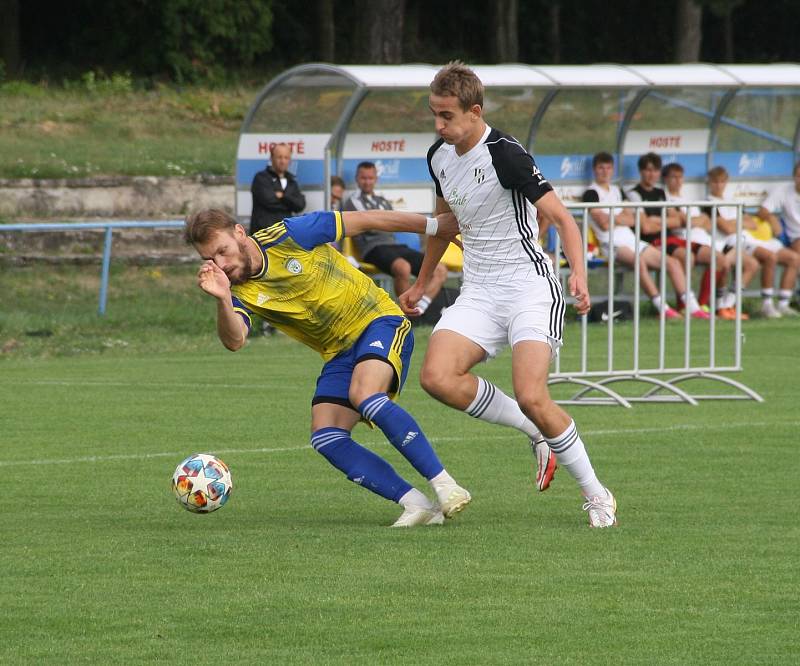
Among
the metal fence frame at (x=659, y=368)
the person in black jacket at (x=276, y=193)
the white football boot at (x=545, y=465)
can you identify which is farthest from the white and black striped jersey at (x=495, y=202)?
the person in black jacket at (x=276, y=193)

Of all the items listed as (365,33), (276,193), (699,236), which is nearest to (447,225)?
(276,193)

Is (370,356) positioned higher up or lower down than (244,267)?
lower down

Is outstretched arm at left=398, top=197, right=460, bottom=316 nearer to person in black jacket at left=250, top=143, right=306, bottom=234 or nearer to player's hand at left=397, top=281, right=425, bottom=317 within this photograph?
player's hand at left=397, top=281, right=425, bottom=317

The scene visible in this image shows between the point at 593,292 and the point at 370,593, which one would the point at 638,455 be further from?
the point at 593,292

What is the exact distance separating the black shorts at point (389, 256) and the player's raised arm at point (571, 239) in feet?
32.7

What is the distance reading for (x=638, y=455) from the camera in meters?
10.0

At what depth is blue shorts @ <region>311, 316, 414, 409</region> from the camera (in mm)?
7809

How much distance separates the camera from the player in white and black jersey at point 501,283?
7.55 meters

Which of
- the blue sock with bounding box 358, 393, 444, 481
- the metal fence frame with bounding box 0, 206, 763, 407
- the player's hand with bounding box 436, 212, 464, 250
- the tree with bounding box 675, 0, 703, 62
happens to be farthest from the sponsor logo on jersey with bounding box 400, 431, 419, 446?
the tree with bounding box 675, 0, 703, 62

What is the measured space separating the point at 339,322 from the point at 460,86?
48.3 inches

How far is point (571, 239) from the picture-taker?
755cm

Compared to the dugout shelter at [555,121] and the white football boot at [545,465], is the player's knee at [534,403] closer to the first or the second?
the white football boot at [545,465]

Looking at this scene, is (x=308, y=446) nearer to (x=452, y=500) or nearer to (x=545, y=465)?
(x=545, y=465)

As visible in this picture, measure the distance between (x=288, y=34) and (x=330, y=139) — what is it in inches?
928
